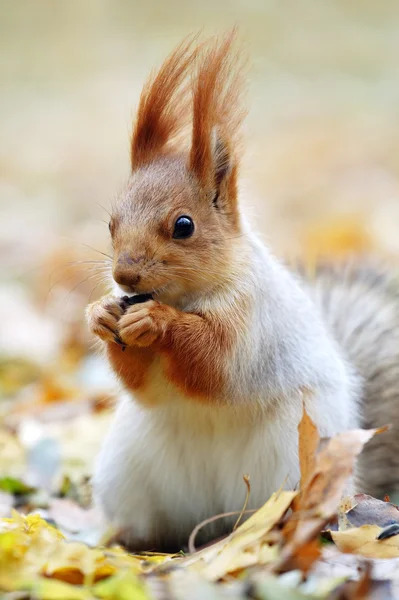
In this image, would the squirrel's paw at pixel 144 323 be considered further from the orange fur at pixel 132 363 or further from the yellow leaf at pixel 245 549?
the yellow leaf at pixel 245 549

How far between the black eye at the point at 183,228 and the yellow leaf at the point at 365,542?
577 mm

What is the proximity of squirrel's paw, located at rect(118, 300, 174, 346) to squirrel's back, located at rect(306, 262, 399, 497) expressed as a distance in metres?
0.65

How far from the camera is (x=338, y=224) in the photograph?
5.03m

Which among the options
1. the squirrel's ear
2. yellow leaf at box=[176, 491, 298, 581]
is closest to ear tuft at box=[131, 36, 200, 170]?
the squirrel's ear

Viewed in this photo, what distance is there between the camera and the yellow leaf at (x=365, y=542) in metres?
1.27

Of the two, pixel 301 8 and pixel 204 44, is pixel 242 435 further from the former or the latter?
pixel 301 8

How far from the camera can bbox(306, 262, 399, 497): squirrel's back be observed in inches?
77.3

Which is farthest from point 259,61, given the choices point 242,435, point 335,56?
point 335,56

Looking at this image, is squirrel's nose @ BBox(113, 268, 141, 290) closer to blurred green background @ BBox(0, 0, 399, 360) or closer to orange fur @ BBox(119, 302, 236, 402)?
orange fur @ BBox(119, 302, 236, 402)

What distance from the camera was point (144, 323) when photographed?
145 cm

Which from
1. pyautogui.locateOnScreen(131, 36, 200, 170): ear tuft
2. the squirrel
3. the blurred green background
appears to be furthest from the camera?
the blurred green background

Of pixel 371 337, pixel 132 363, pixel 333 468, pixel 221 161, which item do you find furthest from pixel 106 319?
pixel 371 337

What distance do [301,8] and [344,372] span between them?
900cm

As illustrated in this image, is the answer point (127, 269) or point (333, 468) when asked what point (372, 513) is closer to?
point (333, 468)
